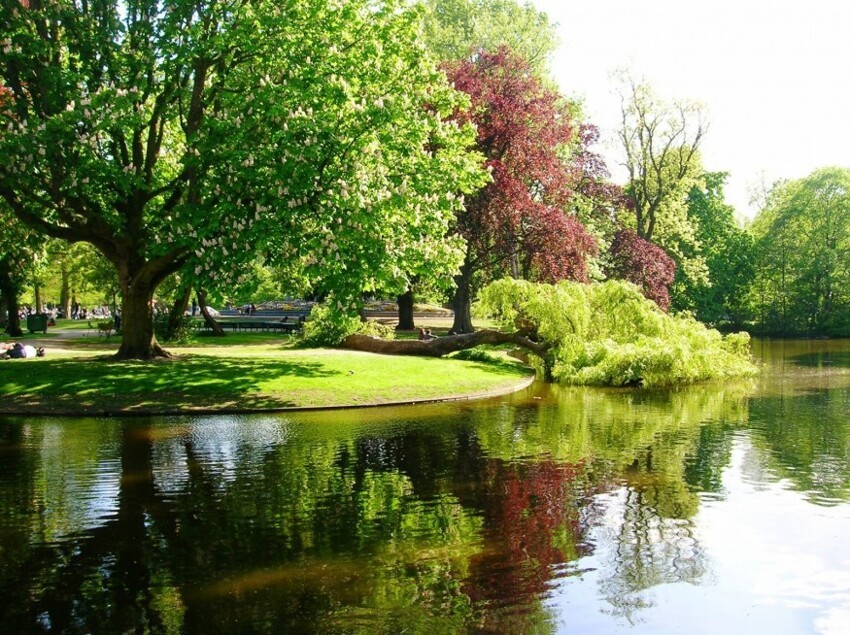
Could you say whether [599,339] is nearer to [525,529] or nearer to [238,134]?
[238,134]

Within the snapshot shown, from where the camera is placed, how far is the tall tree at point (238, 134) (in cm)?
2523

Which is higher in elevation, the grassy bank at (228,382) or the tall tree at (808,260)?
the tall tree at (808,260)

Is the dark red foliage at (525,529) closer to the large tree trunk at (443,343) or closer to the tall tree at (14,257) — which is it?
the large tree trunk at (443,343)

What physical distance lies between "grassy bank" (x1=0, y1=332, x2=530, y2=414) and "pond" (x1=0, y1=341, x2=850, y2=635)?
7.88 ft

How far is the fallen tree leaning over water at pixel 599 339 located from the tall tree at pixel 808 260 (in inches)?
1734

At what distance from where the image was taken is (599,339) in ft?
122

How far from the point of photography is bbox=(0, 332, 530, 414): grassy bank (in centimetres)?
2517

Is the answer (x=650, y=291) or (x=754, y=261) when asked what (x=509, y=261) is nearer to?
(x=650, y=291)

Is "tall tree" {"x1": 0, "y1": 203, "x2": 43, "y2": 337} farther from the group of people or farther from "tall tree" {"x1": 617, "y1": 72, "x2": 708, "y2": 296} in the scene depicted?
"tall tree" {"x1": 617, "y1": 72, "x2": 708, "y2": 296}

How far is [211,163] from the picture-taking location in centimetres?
2672

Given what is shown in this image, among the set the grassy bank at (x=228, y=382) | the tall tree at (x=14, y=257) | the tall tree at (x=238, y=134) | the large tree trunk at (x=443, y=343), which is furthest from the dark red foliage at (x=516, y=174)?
the tall tree at (x=14, y=257)

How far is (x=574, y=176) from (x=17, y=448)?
149 feet

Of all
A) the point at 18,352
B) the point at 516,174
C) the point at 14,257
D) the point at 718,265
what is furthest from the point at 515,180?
the point at 718,265

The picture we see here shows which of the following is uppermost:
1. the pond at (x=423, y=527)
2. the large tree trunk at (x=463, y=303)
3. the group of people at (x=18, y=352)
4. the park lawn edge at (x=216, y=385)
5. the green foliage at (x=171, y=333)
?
the large tree trunk at (x=463, y=303)
